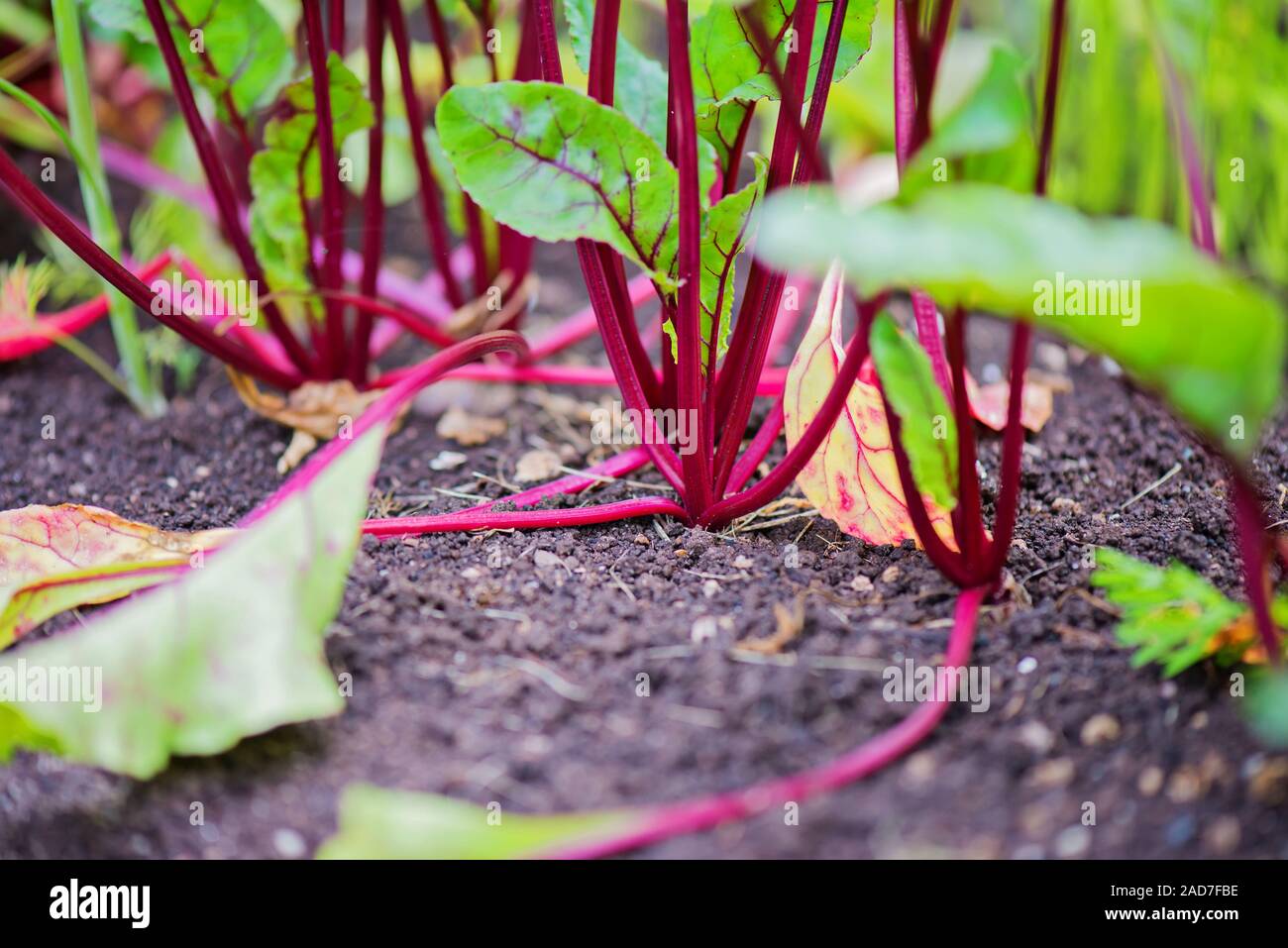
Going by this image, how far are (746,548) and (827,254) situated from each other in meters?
0.43

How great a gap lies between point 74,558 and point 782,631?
526 mm

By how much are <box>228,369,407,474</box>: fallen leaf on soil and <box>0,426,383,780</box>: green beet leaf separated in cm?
49

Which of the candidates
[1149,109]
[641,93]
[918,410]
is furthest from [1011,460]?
[1149,109]

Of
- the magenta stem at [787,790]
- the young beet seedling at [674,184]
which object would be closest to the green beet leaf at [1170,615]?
the magenta stem at [787,790]

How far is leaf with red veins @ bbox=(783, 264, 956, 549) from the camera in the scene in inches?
33.4

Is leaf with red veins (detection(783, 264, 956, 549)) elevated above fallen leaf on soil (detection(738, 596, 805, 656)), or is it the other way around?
leaf with red veins (detection(783, 264, 956, 549))

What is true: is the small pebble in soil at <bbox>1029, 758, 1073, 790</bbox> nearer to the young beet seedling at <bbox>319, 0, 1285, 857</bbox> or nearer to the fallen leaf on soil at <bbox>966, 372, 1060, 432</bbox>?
the young beet seedling at <bbox>319, 0, 1285, 857</bbox>

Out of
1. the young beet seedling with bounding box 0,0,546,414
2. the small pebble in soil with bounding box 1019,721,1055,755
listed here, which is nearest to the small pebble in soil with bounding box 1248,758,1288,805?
the small pebble in soil with bounding box 1019,721,1055,755

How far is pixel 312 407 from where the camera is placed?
3.73ft

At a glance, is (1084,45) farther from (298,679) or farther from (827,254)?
(298,679)

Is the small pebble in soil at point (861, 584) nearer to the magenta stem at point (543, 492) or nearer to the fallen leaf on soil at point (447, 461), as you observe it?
the magenta stem at point (543, 492)

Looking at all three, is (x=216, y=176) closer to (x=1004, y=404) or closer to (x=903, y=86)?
(x=903, y=86)

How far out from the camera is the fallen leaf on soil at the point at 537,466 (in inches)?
41.8
